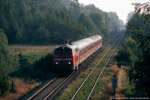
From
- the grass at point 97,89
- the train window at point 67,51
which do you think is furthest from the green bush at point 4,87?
the train window at point 67,51

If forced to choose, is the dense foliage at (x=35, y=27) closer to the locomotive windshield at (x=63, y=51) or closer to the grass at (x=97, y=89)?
the locomotive windshield at (x=63, y=51)

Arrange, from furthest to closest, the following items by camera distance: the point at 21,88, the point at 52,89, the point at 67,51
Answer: the point at 67,51 → the point at 21,88 → the point at 52,89

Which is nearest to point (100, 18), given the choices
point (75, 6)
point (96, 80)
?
point (75, 6)

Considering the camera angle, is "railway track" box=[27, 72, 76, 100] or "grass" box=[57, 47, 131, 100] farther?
"grass" box=[57, 47, 131, 100]

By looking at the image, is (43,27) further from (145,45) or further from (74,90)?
(145,45)

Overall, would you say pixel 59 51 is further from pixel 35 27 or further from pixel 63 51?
pixel 35 27

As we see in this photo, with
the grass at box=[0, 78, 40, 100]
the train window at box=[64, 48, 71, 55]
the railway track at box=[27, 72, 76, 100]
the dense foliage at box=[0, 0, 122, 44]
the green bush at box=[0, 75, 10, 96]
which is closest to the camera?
the railway track at box=[27, 72, 76, 100]


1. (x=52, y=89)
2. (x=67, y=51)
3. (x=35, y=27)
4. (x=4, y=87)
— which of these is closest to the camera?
(x=4, y=87)

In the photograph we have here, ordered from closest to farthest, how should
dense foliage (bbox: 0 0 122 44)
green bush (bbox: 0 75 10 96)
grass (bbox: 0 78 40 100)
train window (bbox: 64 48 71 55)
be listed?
green bush (bbox: 0 75 10 96)
grass (bbox: 0 78 40 100)
train window (bbox: 64 48 71 55)
dense foliage (bbox: 0 0 122 44)

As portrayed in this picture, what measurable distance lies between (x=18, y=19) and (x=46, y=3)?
34.0m

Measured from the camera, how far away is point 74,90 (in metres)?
16.8

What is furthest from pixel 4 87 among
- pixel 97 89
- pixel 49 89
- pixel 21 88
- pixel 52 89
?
pixel 97 89

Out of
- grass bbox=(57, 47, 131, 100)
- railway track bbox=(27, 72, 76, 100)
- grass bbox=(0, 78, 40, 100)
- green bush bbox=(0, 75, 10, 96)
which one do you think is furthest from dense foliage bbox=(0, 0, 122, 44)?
green bush bbox=(0, 75, 10, 96)

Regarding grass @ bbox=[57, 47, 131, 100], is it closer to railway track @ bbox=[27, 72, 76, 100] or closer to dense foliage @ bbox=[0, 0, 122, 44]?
railway track @ bbox=[27, 72, 76, 100]
